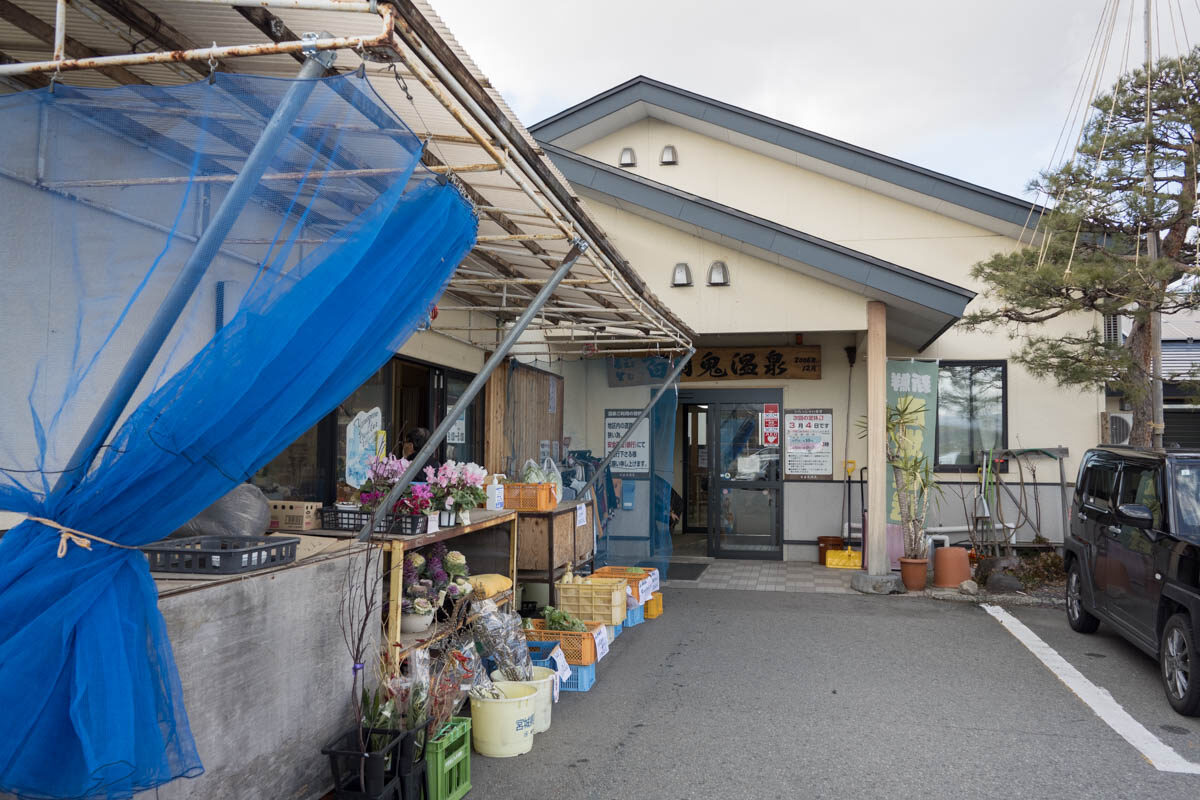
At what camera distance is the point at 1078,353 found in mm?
8453

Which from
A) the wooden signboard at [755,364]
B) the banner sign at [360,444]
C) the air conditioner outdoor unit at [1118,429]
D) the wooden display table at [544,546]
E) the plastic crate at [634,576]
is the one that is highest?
the wooden signboard at [755,364]

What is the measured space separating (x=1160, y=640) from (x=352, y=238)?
18.3ft

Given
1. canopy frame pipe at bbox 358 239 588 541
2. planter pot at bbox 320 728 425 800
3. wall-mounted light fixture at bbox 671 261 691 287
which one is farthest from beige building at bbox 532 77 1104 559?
planter pot at bbox 320 728 425 800

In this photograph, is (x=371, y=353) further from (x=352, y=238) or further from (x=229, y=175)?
(x=229, y=175)

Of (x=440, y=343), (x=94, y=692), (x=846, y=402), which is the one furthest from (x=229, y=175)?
(x=846, y=402)

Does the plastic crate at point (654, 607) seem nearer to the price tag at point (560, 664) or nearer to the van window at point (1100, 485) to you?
the price tag at point (560, 664)

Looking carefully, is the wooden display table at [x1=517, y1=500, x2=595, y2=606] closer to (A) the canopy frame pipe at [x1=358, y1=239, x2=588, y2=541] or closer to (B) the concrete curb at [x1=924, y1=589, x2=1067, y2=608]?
(A) the canopy frame pipe at [x1=358, y1=239, x2=588, y2=541]

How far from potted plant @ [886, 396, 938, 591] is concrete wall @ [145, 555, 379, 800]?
7.23 meters

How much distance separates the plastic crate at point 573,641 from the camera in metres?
5.61

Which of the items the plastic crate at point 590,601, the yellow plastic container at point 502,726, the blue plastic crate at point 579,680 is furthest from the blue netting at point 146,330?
the plastic crate at point 590,601

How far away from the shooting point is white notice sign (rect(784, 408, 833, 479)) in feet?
37.4

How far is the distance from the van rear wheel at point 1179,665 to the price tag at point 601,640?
359 centimetres

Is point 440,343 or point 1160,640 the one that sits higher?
point 440,343

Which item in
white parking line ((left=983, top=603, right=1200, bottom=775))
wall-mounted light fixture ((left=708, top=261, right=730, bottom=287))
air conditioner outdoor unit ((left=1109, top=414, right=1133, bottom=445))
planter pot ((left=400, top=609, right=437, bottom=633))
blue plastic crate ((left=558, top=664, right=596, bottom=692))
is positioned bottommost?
white parking line ((left=983, top=603, right=1200, bottom=775))
